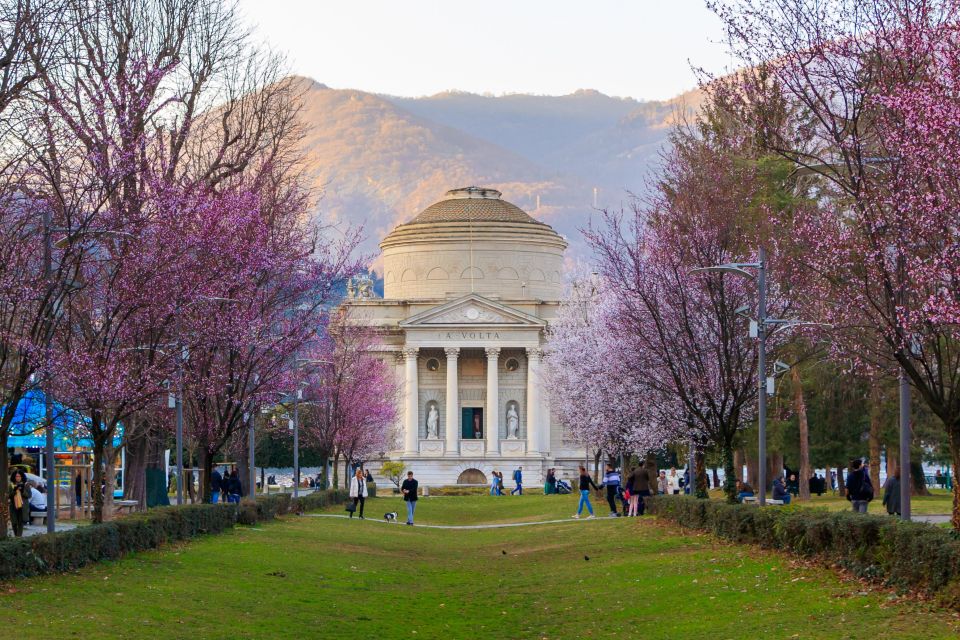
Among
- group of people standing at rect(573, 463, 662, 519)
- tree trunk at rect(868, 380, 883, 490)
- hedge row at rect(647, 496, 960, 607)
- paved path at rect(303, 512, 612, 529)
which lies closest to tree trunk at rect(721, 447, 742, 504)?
hedge row at rect(647, 496, 960, 607)

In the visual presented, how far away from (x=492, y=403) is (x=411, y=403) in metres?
5.62

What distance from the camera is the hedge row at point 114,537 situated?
815 inches

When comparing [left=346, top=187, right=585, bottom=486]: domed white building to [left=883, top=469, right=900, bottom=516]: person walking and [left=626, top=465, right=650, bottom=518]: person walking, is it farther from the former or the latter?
[left=883, top=469, right=900, bottom=516]: person walking

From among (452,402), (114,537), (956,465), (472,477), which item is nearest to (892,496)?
(956,465)

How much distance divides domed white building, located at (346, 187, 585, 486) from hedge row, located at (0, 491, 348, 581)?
61.9 meters

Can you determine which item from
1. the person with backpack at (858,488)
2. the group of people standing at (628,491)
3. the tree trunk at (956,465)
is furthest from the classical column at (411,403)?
the tree trunk at (956,465)

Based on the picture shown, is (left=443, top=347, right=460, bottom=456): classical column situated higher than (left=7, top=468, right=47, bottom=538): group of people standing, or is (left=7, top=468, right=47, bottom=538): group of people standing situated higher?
(left=443, top=347, right=460, bottom=456): classical column

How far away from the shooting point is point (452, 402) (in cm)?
10388

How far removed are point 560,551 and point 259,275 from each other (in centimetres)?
1055

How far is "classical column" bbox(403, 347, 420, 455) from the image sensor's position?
103 m

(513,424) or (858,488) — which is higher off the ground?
(513,424)

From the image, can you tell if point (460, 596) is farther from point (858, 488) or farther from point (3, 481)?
point (858, 488)

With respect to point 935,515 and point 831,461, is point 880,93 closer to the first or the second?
point 935,515

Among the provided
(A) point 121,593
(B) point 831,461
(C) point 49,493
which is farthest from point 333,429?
(A) point 121,593
